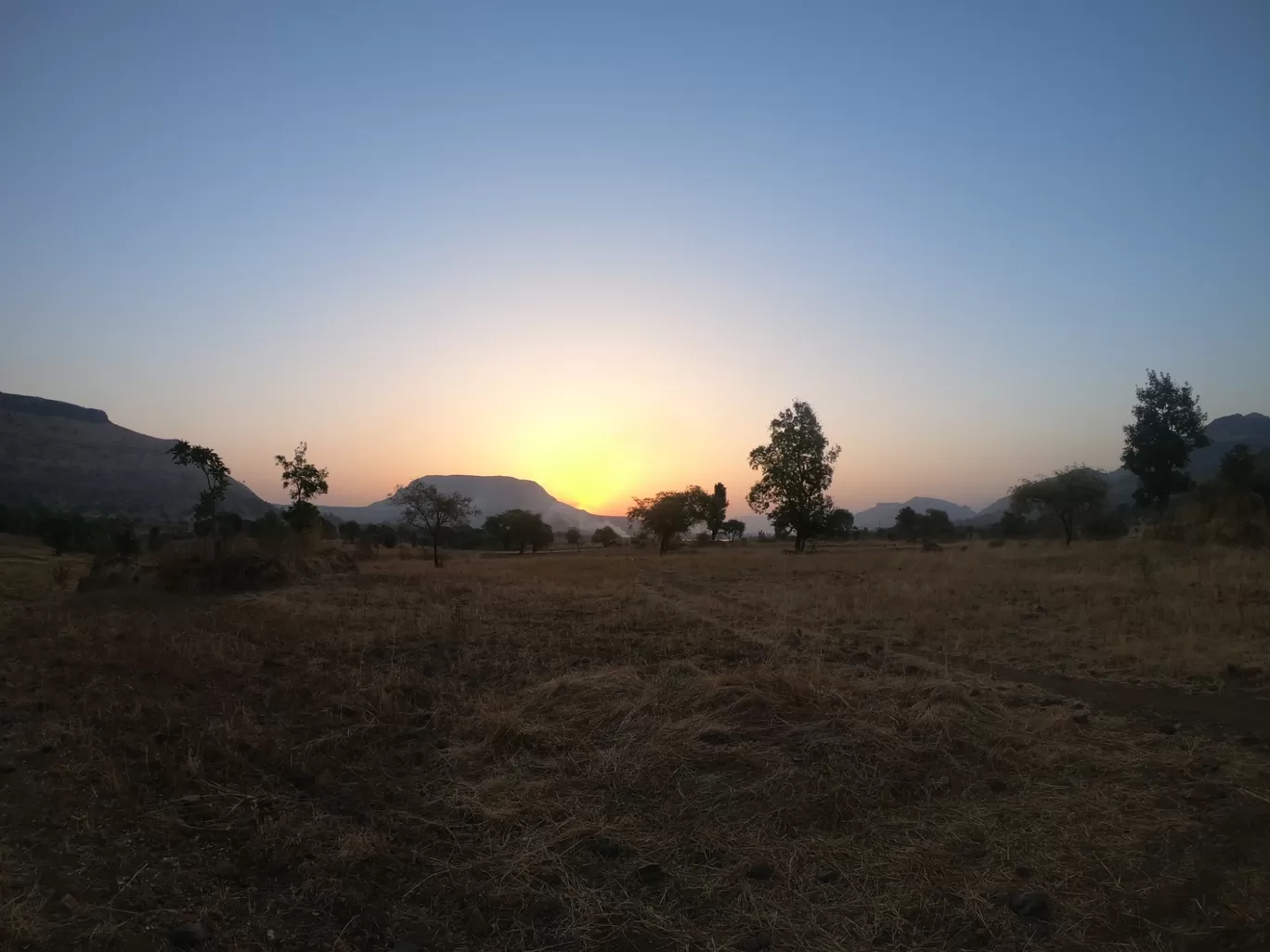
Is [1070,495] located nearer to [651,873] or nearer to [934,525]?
[934,525]

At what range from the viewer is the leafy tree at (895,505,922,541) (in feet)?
257

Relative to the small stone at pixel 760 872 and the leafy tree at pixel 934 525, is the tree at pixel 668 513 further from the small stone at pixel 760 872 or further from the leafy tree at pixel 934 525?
the small stone at pixel 760 872

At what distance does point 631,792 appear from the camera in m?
5.70

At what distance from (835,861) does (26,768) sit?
20.1 ft

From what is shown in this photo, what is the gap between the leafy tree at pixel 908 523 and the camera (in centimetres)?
7844

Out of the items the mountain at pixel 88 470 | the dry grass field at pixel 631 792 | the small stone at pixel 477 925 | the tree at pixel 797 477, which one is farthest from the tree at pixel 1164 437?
the mountain at pixel 88 470

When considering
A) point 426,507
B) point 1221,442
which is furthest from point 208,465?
point 1221,442

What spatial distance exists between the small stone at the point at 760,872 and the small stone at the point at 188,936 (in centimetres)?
303

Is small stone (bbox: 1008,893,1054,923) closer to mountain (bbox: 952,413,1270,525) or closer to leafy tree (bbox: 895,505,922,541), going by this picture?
leafy tree (bbox: 895,505,922,541)

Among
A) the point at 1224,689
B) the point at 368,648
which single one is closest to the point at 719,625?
the point at 368,648

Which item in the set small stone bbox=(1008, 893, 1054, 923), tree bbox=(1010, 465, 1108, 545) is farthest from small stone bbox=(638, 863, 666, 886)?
tree bbox=(1010, 465, 1108, 545)

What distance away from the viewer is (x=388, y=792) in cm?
571

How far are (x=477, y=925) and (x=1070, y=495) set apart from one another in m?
52.1

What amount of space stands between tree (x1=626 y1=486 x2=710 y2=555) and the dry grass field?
142 feet
